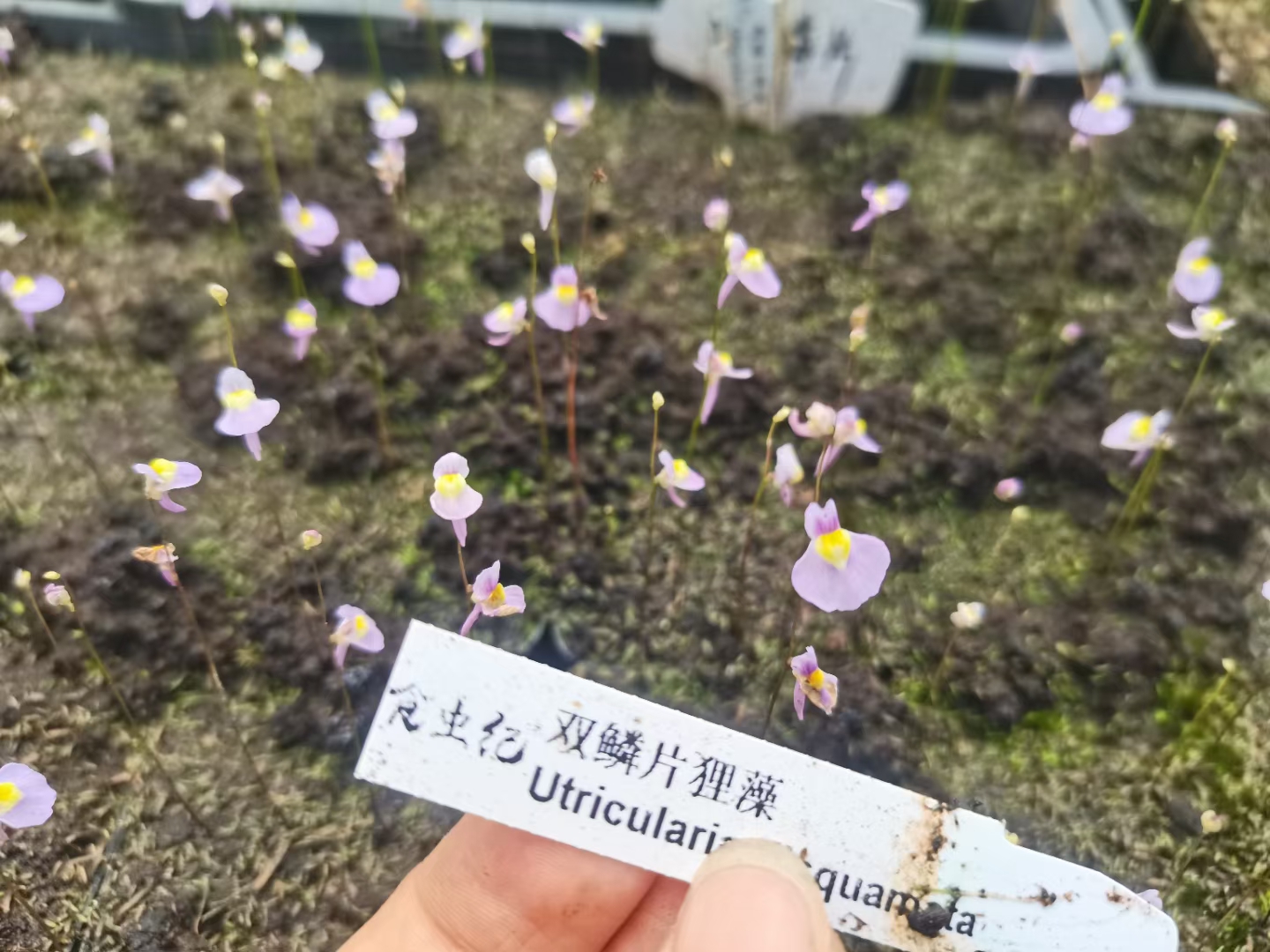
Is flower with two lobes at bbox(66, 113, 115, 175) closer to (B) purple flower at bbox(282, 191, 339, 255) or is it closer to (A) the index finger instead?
(B) purple flower at bbox(282, 191, 339, 255)

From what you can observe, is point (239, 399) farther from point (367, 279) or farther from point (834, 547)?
point (834, 547)

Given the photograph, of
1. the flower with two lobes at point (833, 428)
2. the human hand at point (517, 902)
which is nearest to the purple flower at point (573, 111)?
the flower with two lobes at point (833, 428)

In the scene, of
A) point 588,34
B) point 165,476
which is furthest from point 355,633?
point 588,34

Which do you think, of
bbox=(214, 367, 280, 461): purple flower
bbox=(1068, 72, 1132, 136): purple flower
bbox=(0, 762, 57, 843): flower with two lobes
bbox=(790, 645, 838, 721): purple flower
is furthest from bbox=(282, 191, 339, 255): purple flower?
bbox=(1068, 72, 1132, 136): purple flower

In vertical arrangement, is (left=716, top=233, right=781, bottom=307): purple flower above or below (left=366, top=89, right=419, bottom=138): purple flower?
below

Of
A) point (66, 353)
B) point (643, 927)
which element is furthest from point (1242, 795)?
point (66, 353)

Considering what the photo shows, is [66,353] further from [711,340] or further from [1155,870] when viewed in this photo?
[1155,870]
